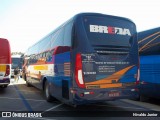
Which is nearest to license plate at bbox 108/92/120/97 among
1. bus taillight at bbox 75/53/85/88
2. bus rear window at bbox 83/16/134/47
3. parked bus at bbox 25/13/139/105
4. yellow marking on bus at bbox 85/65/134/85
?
parked bus at bbox 25/13/139/105

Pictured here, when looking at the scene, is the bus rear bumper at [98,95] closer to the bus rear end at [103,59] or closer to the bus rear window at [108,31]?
the bus rear end at [103,59]

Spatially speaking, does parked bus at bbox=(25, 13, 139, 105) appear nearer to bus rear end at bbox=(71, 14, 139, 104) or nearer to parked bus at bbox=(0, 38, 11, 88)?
bus rear end at bbox=(71, 14, 139, 104)

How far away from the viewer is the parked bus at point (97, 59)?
7238 mm

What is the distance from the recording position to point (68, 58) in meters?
7.58

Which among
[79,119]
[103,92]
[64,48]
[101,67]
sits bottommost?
[79,119]

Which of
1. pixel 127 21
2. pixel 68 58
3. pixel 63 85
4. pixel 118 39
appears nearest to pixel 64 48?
pixel 68 58

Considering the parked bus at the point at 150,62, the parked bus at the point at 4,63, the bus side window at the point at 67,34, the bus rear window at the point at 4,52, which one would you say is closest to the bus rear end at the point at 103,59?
the bus side window at the point at 67,34

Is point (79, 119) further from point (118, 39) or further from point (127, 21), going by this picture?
point (127, 21)

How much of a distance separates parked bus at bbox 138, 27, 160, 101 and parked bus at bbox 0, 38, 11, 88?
7.43m

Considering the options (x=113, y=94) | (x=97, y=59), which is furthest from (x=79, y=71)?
(x=113, y=94)

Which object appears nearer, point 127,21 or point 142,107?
point 127,21

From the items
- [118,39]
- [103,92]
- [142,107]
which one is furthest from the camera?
[142,107]

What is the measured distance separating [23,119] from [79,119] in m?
1.74

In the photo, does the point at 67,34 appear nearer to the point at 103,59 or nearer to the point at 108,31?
the point at 108,31
